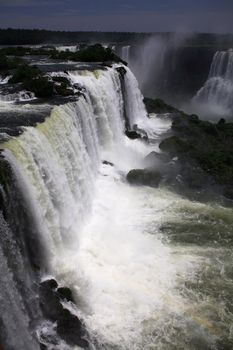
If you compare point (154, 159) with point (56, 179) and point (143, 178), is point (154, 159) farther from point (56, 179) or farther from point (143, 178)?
point (56, 179)

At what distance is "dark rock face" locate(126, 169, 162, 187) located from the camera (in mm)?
17953

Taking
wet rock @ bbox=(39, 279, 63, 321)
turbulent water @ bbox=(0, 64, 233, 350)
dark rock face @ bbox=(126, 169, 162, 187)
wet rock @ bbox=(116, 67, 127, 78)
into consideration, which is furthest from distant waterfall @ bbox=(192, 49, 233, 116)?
wet rock @ bbox=(39, 279, 63, 321)

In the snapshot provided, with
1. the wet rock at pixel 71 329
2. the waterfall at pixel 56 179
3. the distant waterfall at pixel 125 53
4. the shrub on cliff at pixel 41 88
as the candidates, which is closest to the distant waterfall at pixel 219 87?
the distant waterfall at pixel 125 53

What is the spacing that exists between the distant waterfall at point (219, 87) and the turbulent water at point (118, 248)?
2278 centimetres

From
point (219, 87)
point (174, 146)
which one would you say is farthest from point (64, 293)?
point (219, 87)

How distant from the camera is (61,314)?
32.7 ft

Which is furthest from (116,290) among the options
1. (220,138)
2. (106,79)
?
(220,138)

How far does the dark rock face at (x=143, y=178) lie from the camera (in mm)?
17953

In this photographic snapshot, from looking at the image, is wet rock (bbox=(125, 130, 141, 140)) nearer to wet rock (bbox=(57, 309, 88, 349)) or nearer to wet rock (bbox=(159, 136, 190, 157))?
wet rock (bbox=(159, 136, 190, 157))

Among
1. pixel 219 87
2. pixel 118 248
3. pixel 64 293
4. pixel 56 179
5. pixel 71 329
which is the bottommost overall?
pixel 219 87

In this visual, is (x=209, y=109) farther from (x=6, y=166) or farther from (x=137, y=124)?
(x=6, y=166)

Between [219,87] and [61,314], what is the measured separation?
33318 mm

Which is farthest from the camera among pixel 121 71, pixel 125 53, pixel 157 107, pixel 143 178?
pixel 125 53

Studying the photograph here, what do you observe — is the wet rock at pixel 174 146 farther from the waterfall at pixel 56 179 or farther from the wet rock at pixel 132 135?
the waterfall at pixel 56 179
